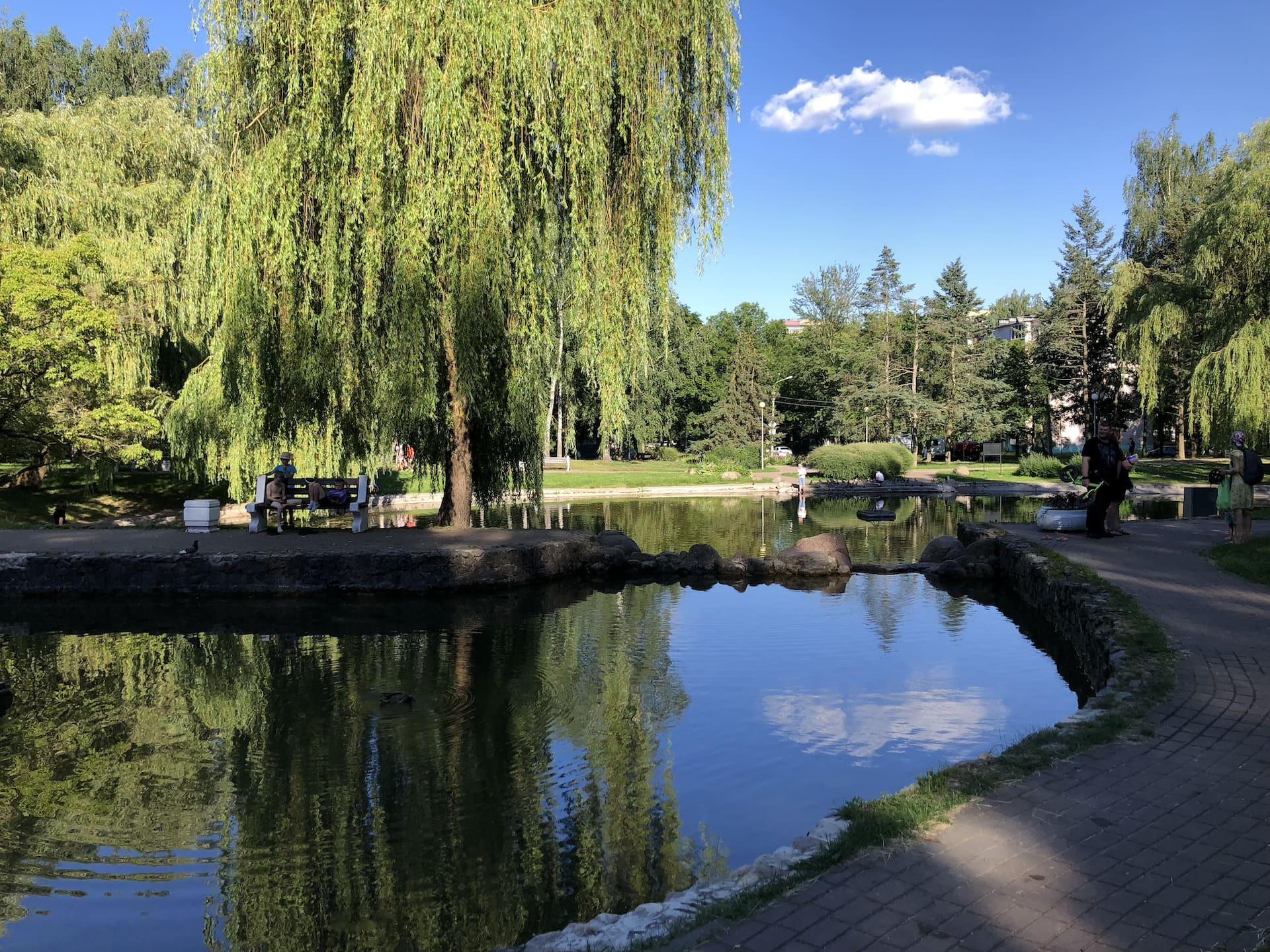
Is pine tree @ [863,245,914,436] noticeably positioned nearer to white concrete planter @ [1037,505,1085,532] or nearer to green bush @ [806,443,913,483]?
green bush @ [806,443,913,483]

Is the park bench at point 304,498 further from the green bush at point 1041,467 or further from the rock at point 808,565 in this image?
the green bush at point 1041,467

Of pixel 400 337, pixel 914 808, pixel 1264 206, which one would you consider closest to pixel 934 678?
pixel 914 808

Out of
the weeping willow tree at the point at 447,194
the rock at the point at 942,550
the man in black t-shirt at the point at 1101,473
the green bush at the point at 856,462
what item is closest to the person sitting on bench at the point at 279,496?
the weeping willow tree at the point at 447,194

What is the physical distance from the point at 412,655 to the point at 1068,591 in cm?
795

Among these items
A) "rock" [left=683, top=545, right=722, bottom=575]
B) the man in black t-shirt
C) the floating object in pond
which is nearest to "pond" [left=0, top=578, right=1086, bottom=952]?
the man in black t-shirt

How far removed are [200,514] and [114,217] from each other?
39.6 feet

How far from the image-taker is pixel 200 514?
1697cm

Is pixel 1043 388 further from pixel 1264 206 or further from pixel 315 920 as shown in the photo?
pixel 315 920

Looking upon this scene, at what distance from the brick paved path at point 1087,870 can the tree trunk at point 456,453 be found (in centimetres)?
1126

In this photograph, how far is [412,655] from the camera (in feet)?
36.1

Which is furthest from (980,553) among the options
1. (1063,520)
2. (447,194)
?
(447,194)

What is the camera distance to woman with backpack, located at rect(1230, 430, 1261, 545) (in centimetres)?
1420

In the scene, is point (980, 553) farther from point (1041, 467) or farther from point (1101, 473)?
point (1041, 467)

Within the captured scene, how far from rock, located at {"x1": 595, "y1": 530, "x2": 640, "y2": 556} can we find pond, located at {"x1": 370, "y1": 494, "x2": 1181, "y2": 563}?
5.28 ft
